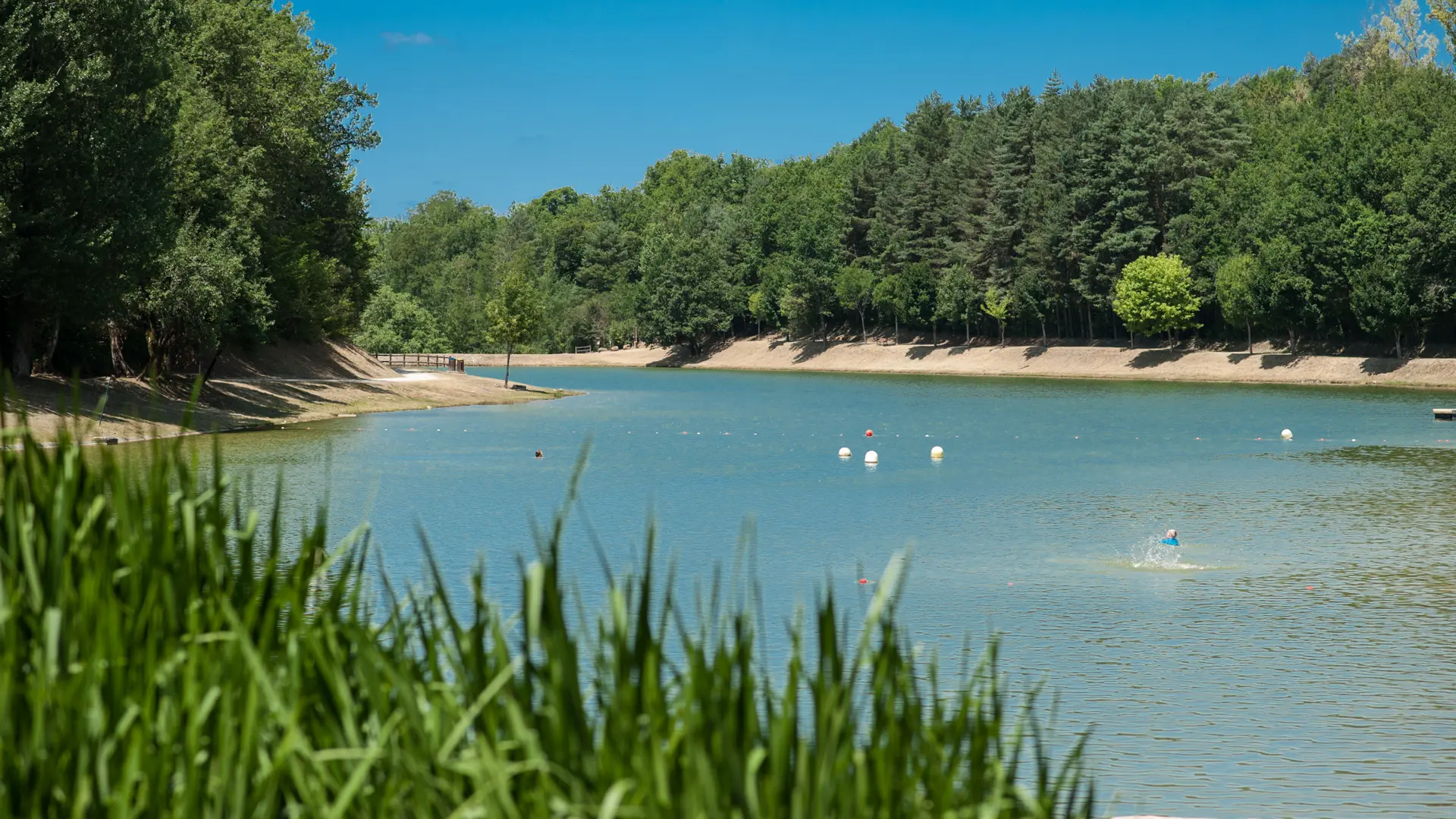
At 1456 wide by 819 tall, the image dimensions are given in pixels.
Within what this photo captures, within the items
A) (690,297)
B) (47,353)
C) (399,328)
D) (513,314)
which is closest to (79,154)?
(47,353)

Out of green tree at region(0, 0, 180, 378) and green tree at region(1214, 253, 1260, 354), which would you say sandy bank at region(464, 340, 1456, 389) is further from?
green tree at region(0, 0, 180, 378)

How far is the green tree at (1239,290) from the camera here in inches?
3354

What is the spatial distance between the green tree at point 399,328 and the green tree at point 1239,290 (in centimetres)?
7095

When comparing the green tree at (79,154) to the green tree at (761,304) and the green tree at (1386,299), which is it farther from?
the green tree at (761,304)

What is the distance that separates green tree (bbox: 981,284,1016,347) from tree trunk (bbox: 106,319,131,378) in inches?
2720

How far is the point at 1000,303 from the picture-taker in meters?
107

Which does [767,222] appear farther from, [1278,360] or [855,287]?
[1278,360]

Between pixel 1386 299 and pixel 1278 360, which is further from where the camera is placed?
pixel 1278 360

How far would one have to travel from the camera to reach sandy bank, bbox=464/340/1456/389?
253 feet

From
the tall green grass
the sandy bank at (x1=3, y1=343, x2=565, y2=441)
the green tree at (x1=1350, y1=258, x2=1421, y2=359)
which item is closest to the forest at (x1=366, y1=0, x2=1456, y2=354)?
the green tree at (x1=1350, y1=258, x2=1421, y2=359)

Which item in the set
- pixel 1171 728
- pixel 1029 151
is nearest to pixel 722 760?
pixel 1171 728

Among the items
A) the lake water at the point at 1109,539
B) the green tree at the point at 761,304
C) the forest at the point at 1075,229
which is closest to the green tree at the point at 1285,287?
the forest at the point at 1075,229

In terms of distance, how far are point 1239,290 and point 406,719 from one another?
3432 inches

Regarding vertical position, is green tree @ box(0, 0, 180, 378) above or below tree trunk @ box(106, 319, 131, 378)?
above
